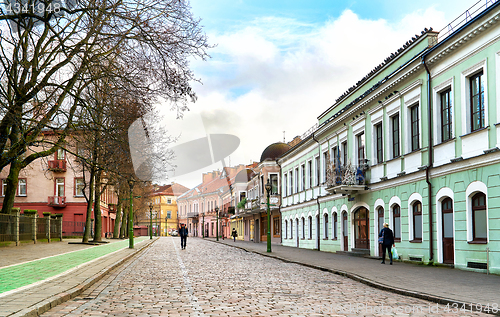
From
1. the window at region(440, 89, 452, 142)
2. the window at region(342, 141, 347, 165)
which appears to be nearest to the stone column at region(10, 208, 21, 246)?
the window at region(342, 141, 347, 165)

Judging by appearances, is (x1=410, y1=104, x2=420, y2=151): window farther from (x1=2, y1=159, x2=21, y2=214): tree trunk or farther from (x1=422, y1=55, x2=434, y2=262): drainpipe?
(x1=2, y1=159, x2=21, y2=214): tree trunk

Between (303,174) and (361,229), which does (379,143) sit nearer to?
(361,229)

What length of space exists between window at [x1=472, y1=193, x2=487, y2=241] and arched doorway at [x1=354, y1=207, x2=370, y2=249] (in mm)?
9980

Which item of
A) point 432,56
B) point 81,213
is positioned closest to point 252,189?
point 81,213

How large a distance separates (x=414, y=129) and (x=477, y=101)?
4855 mm

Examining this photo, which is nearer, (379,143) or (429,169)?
(429,169)

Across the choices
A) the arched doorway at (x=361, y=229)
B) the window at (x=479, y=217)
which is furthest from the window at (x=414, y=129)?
the arched doorway at (x=361, y=229)

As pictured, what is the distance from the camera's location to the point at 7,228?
1115 inches

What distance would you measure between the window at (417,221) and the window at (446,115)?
327 cm

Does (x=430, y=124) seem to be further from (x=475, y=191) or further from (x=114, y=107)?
(x=114, y=107)

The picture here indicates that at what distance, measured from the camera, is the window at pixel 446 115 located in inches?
751

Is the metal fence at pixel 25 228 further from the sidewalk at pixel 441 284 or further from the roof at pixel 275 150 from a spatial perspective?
the roof at pixel 275 150

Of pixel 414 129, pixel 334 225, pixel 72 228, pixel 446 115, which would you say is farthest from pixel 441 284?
pixel 72 228

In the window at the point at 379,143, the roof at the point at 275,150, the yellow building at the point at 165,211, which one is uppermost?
the roof at the point at 275,150
